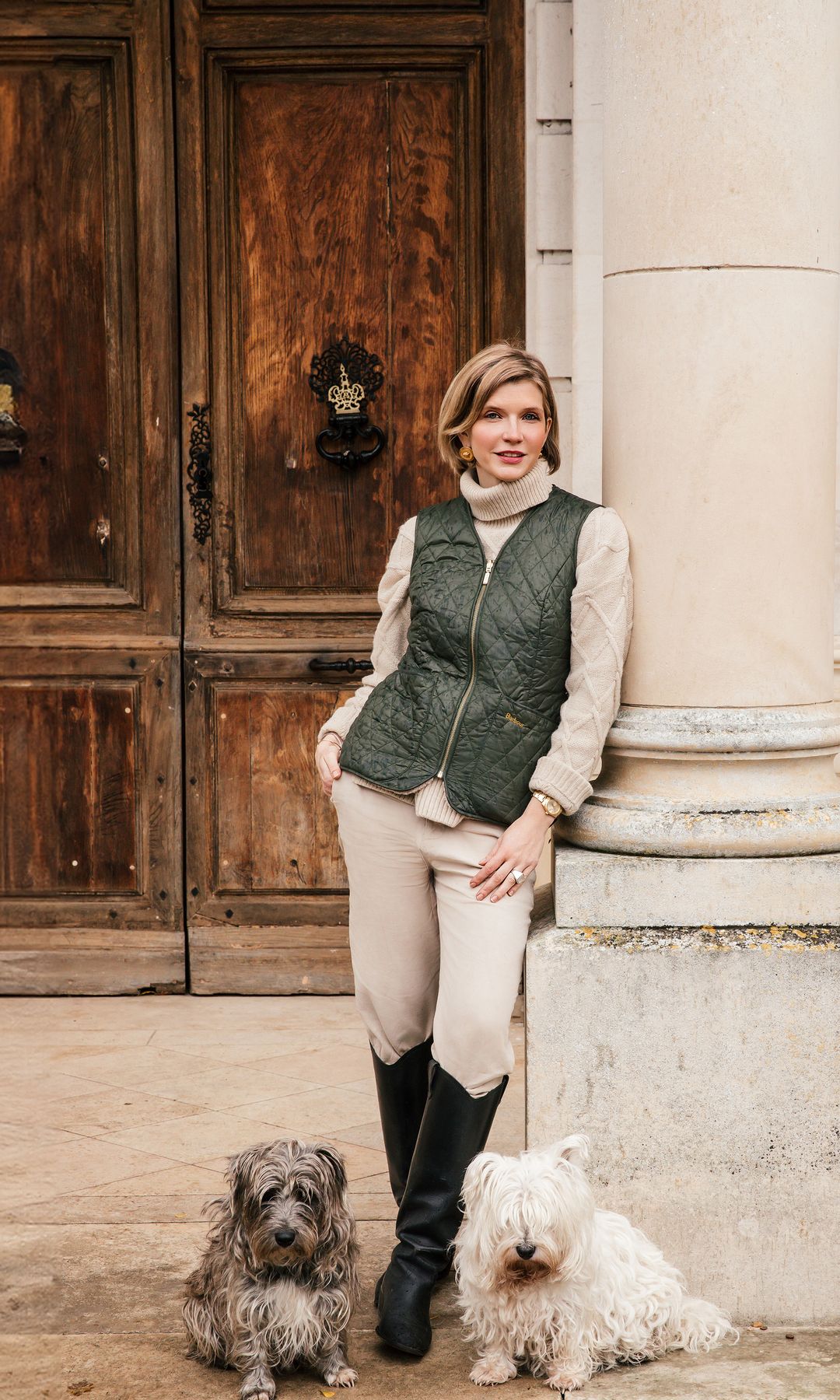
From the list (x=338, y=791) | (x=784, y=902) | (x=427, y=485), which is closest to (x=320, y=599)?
(x=427, y=485)

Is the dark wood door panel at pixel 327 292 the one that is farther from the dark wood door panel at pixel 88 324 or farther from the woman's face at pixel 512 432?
the woman's face at pixel 512 432

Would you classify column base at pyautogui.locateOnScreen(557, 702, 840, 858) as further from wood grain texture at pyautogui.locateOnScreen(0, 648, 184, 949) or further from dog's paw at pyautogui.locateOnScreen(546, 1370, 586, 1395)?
wood grain texture at pyautogui.locateOnScreen(0, 648, 184, 949)

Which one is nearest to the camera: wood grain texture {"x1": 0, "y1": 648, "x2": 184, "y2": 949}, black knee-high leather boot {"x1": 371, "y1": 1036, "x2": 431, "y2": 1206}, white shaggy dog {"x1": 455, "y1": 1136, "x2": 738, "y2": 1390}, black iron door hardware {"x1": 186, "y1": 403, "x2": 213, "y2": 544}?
white shaggy dog {"x1": 455, "y1": 1136, "x2": 738, "y2": 1390}

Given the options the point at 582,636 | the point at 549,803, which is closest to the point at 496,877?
the point at 549,803

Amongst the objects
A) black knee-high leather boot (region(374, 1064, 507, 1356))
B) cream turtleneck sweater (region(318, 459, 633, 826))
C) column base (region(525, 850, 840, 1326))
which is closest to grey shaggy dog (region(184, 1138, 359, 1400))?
black knee-high leather boot (region(374, 1064, 507, 1356))

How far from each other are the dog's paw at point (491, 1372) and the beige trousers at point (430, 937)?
49 centimetres

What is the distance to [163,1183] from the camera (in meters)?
4.08

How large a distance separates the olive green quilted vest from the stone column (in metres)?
0.24

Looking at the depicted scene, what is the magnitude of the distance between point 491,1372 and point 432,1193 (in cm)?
35

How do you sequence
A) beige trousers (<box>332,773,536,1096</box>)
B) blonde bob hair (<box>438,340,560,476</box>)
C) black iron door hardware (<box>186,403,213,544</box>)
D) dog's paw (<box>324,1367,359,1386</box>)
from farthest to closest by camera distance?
black iron door hardware (<box>186,403,213,544</box>) < blonde bob hair (<box>438,340,560,476</box>) < beige trousers (<box>332,773,536,1096</box>) < dog's paw (<box>324,1367,359,1386</box>)

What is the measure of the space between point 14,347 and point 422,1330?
12.8ft

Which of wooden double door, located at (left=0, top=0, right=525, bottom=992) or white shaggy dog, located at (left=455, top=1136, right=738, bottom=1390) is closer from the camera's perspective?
white shaggy dog, located at (left=455, top=1136, right=738, bottom=1390)

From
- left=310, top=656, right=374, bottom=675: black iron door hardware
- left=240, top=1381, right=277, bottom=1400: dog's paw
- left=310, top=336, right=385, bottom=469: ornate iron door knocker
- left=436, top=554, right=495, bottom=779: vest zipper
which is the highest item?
left=310, top=336, right=385, bottom=469: ornate iron door knocker

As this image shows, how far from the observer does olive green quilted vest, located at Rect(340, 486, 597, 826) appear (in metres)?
3.20
